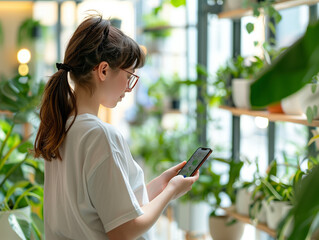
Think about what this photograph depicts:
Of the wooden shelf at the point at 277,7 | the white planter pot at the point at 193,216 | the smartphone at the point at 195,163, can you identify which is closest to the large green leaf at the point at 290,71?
the smartphone at the point at 195,163

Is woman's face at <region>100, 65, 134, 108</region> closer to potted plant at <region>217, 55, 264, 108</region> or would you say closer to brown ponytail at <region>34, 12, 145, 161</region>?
brown ponytail at <region>34, 12, 145, 161</region>

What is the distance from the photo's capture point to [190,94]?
457 centimetres

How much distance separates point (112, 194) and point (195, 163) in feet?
1.24

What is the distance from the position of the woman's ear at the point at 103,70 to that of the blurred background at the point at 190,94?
24cm

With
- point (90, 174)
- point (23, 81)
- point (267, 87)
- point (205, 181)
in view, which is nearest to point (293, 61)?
point (267, 87)

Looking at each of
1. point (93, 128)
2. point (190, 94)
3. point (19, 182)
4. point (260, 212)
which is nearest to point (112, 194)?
point (93, 128)

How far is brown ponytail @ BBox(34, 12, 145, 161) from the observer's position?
1472 mm

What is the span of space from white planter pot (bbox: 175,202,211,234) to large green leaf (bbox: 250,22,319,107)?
9.05 feet

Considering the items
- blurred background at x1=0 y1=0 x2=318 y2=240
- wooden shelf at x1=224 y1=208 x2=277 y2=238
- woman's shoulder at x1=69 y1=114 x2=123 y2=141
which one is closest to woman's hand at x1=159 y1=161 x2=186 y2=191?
woman's shoulder at x1=69 y1=114 x2=123 y2=141

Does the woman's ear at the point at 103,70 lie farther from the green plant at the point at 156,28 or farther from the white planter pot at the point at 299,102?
the green plant at the point at 156,28

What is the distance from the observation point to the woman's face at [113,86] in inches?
58.7

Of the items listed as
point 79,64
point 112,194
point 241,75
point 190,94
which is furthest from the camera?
point 190,94

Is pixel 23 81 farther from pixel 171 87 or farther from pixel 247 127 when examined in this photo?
pixel 171 87

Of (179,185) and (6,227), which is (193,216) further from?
(179,185)
